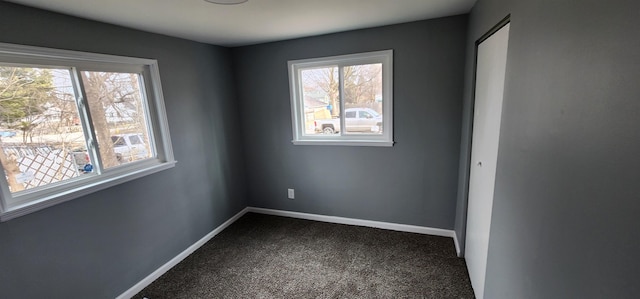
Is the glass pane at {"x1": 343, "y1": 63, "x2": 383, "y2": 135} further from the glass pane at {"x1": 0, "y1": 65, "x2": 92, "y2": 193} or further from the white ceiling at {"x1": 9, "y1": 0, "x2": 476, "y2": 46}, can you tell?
the glass pane at {"x1": 0, "y1": 65, "x2": 92, "y2": 193}

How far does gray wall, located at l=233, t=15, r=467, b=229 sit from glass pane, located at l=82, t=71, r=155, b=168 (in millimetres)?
1230

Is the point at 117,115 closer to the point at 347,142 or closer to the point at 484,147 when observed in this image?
the point at 347,142

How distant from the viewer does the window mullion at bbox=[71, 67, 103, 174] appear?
6.31 ft

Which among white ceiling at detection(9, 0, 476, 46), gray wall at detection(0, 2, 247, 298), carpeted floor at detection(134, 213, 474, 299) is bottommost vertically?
carpeted floor at detection(134, 213, 474, 299)

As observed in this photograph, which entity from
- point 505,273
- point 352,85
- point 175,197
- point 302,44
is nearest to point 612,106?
point 505,273

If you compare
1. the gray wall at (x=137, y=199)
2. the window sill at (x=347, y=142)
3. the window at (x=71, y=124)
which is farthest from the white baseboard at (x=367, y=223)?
the window at (x=71, y=124)

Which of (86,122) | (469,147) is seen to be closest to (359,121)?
(469,147)

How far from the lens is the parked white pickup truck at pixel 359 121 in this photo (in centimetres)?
288

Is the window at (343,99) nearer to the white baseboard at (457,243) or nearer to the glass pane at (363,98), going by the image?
the glass pane at (363,98)

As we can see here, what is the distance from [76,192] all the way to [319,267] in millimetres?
1974

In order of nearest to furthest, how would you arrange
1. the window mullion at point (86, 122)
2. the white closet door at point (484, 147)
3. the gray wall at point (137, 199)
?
the white closet door at point (484, 147) → the gray wall at point (137, 199) → the window mullion at point (86, 122)

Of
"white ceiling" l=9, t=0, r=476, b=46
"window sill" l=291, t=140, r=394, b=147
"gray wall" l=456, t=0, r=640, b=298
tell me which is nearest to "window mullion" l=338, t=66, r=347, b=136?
"window sill" l=291, t=140, r=394, b=147

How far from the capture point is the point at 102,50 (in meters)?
2.01

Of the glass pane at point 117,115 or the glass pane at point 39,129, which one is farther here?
the glass pane at point 117,115
